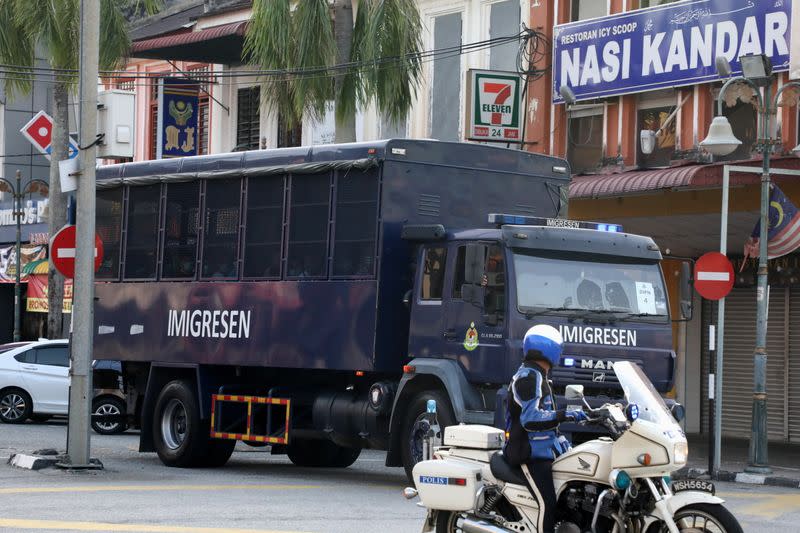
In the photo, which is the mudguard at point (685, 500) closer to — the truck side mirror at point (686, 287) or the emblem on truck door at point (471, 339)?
the emblem on truck door at point (471, 339)

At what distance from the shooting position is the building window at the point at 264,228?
58.4 feet

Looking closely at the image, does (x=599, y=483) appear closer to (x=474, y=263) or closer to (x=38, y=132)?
(x=474, y=263)

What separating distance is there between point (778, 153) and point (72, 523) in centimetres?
1414

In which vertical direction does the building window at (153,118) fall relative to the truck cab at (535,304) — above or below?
above

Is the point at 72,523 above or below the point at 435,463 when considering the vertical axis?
below

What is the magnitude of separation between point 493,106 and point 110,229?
9.07m

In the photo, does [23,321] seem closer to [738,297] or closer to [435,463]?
[738,297]

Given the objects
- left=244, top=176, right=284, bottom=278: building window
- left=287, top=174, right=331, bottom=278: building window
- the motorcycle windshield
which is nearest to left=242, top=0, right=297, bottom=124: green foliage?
left=244, top=176, right=284, bottom=278: building window

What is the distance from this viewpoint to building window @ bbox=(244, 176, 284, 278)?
17.8 meters

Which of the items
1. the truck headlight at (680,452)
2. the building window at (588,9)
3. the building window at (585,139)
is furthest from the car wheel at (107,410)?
the truck headlight at (680,452)

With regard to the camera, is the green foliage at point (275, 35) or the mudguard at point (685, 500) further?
the green foliage at point (275, 35)

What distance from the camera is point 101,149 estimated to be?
18.2 metres

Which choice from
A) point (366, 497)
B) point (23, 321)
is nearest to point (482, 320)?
point (366, 497)

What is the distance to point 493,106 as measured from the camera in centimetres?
2727
